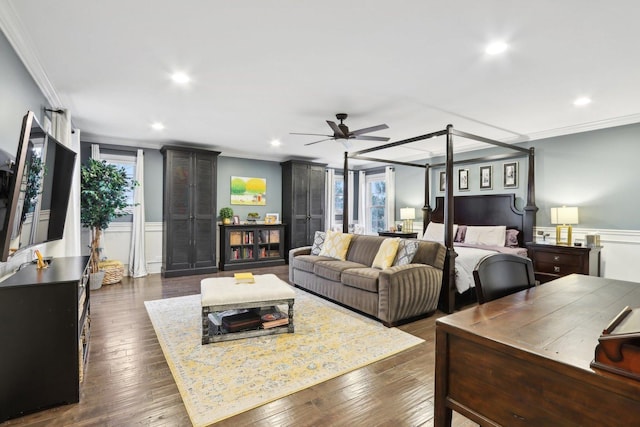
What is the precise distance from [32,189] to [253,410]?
2.12 meters

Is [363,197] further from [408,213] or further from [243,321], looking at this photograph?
[243,321]

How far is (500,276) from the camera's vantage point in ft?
5.44

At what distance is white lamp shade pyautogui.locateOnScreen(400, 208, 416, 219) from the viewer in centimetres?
681

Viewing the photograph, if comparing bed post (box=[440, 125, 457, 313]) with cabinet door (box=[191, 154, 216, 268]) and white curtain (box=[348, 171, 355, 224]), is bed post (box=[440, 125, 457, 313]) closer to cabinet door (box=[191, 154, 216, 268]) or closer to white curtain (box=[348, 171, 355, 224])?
cabinet door (box=[191, 154, 216, 268])

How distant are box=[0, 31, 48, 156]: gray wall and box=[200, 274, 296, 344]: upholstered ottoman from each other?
1850 millimetres

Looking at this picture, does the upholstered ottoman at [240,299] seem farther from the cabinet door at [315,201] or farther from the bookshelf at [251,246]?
the cabinet door at [315,201]

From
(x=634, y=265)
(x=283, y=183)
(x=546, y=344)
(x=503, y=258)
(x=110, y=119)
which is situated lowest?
(x=634, y=265)

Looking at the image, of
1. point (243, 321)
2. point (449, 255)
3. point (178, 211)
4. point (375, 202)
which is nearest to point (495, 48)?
point (449, 255)

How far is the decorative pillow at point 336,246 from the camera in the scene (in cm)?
466

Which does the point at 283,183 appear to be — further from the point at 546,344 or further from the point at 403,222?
the point at 546,344

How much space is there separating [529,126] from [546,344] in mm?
4816

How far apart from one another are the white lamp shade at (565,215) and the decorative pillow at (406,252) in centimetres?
240

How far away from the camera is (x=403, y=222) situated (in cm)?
705

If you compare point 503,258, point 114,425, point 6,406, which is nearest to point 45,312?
point 6,406
